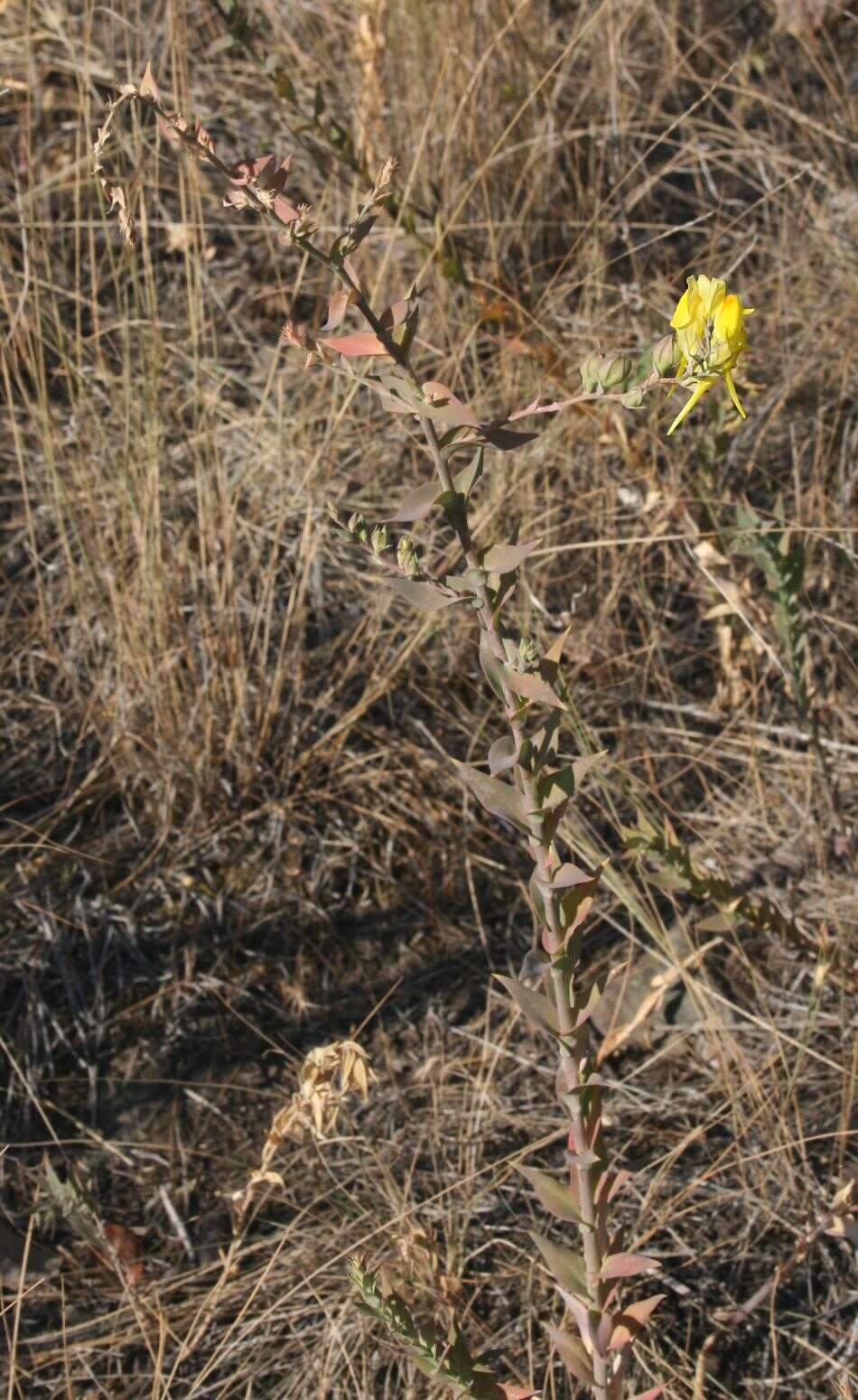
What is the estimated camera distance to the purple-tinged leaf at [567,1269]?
1169 millimetres

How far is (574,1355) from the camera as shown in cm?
119

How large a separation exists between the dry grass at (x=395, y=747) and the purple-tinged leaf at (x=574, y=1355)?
0.23 meters

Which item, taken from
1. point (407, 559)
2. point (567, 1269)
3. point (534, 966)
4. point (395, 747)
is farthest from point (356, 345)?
point (395, 747)

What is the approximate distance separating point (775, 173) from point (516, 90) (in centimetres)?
53

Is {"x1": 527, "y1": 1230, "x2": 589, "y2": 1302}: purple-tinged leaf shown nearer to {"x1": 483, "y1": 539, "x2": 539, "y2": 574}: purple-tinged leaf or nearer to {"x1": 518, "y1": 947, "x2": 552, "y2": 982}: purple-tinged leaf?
{"x1": 518, "y1": 947, "x2": 552, "y2": 982}: purple-tinged leaf

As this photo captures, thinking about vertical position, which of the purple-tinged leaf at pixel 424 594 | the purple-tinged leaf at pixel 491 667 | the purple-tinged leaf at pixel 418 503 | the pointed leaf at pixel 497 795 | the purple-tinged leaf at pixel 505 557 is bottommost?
the pointed leaf at pixel 497 795

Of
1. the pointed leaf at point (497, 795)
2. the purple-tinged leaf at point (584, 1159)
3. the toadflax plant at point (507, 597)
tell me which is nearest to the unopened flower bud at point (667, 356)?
the toadflax plant at point (507, 597)

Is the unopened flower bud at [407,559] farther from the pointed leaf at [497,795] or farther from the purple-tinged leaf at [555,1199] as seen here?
the purple-tinged leaf at [555,1199]

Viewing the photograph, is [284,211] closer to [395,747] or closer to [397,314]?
[397,314]

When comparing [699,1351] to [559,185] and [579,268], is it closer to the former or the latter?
[579,268]

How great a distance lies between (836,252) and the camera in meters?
2.36

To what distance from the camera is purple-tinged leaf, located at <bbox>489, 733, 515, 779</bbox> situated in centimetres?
102

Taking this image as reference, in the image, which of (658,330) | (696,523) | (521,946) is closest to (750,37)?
(658,330)

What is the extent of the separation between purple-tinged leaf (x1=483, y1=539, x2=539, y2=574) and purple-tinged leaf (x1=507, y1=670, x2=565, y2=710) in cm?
8
